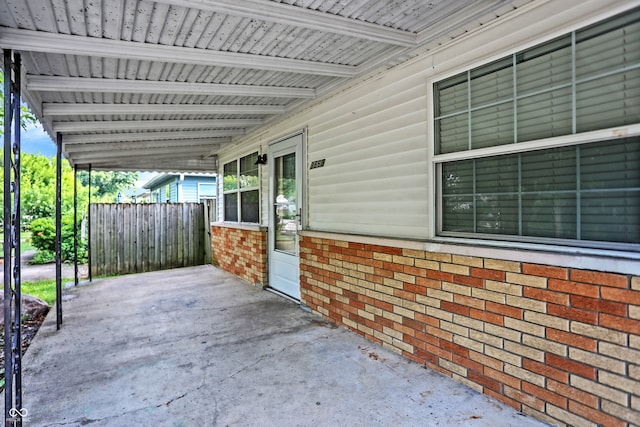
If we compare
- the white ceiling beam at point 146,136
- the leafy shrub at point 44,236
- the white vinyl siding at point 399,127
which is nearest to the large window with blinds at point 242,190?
the white ceiling beam at point 146,136

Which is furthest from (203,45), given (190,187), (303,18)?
(190,187)

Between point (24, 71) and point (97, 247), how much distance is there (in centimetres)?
616

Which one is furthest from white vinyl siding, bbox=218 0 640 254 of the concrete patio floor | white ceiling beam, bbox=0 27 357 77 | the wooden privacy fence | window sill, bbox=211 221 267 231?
the wooden privacy fence

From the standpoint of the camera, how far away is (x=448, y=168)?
2.94 m

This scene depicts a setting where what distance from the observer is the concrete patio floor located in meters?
2.35

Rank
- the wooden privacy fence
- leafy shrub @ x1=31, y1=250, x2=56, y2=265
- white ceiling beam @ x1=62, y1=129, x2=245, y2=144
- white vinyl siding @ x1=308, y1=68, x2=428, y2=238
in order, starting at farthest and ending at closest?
leafy shrub @ x1=31, y1=250, x2=56, y2=265 < the wooden privacy fence < white ceiling beam @ x1=62, y1=129, x2=245, y2=144 < white vinyl siding @ x1=308, y1=68, x2=428, y2=238

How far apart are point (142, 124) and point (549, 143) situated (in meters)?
4.84

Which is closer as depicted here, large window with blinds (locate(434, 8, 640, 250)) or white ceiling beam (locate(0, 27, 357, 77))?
large window with blinds (locate(434, 8, 640, 250))

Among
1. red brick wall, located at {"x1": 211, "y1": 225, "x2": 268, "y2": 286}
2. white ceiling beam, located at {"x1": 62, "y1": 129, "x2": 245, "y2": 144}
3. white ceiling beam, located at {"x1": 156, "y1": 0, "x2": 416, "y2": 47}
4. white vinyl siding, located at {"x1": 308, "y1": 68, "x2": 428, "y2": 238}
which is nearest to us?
white ceiling beam, located at {"x1": 156, "y1": 0, "x2": 416, "y2": 47}

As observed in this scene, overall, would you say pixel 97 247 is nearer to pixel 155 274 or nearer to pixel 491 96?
pixel 155 274

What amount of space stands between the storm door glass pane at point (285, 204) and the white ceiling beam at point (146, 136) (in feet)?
4.07

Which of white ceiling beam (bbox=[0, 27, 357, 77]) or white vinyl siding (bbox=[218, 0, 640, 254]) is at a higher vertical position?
white ceiling beam (bbox=[0, 27, 357, 77])

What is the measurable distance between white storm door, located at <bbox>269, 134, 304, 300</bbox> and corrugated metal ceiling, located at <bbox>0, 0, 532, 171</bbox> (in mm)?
891

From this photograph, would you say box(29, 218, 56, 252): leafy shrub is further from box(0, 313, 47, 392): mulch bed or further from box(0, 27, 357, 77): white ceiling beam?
box(0, 27, 357, 77): white ceiling beam
